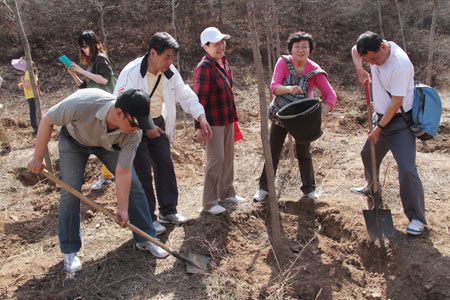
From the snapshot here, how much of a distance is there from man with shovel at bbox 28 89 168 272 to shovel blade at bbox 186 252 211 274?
0.38 m

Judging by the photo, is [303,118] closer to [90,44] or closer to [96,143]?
[96,143]

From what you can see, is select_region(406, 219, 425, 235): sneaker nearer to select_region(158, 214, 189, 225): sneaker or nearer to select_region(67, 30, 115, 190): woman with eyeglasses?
select_region(158, 214, 189, 225): sneaker

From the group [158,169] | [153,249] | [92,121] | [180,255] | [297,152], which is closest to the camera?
[92,121]

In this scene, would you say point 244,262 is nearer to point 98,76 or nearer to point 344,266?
point 344,266

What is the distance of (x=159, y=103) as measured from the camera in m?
3.48

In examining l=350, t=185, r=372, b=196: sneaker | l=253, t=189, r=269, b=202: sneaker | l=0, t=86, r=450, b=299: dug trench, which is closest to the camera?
l=0, t=86, r=450, b=299: dug trench

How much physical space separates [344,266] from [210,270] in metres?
1.05

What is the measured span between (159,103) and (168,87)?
14cm

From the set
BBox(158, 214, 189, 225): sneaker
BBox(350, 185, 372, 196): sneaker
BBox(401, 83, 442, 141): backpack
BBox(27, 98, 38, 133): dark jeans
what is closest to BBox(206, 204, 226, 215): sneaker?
BBox(158, 214, 189, 225): sneaker

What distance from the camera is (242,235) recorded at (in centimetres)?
383

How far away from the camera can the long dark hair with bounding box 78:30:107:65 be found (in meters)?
4.03

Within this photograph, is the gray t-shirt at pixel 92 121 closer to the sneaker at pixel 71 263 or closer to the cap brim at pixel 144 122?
the cap brim at pixel 144 122

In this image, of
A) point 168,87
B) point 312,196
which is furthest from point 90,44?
point 312,196

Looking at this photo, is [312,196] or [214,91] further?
[312,196]
